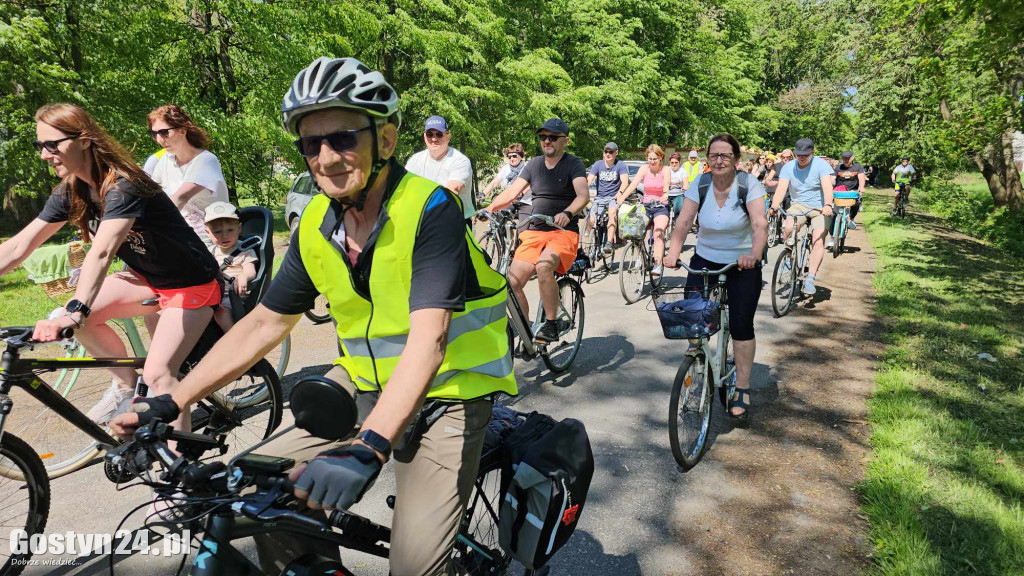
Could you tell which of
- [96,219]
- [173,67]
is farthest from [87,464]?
[173,67]

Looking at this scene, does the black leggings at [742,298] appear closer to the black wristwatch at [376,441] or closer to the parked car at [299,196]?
the black wristwatch at [376,441]

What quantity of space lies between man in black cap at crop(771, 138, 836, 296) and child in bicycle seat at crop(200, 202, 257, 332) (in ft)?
23.8

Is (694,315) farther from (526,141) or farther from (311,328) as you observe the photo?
(526,141)

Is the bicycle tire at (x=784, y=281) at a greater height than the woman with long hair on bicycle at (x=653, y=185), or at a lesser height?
lesser

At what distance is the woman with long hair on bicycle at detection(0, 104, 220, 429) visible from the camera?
120 inches

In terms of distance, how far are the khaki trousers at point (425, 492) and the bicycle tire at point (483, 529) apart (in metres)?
0.22

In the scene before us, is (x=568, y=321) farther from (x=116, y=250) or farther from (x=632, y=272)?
(x=632, y=272)

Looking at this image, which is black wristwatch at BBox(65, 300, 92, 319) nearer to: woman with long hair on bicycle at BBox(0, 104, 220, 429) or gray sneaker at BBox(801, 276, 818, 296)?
woman with long hair on bicycle at BBox(0, 104, 220, 429)

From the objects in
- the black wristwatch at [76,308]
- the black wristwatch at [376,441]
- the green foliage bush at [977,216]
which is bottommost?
the green foliage bush at [977,216]

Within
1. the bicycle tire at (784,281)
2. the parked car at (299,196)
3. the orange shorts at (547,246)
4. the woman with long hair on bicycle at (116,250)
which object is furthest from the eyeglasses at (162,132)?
the bicycle tire at (784,281)

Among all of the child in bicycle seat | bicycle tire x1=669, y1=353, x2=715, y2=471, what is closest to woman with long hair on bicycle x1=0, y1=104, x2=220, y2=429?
the child in bicycle seat

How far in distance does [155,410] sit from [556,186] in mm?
4561

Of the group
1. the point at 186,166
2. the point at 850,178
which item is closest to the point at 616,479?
the point at 186,166

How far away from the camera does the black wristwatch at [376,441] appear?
4.93 feet
